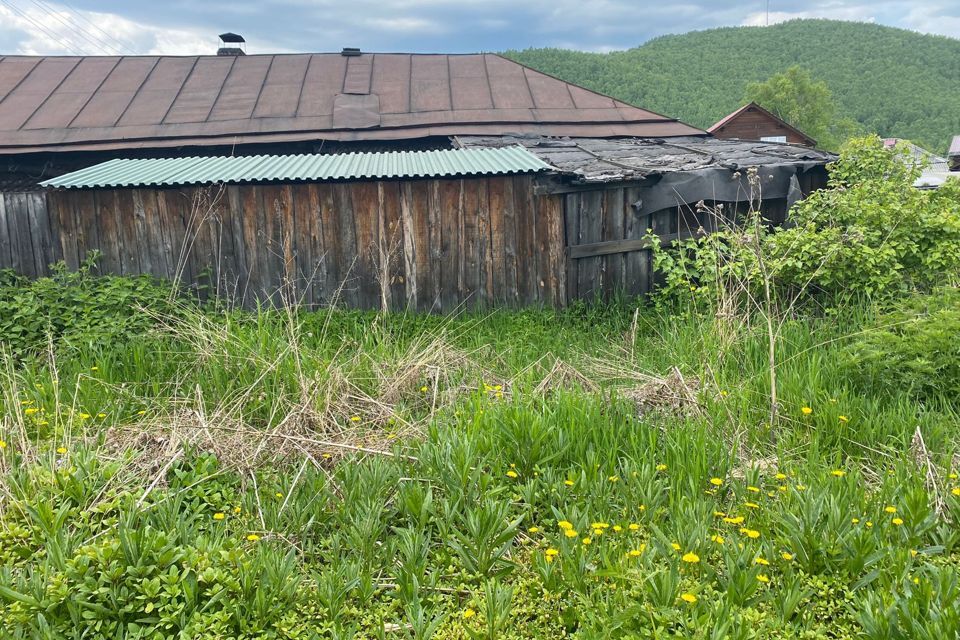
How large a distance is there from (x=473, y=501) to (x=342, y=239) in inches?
200

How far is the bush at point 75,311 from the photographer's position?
19.5 feet

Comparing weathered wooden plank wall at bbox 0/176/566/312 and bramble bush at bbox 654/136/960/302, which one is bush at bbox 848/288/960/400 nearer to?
bramble bush at bbox 654/136/960/302

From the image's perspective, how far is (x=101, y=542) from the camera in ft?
9.91

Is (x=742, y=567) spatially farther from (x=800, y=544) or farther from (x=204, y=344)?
(x=204, y=344)

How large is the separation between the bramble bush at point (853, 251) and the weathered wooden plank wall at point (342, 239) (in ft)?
5.51

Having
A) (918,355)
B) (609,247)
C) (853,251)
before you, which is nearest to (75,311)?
(609,247)

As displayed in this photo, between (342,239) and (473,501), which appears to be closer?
(473,501)

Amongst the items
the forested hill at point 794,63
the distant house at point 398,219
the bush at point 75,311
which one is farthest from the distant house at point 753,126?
the bush at point 75,311

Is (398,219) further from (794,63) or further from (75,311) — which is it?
(794,63)

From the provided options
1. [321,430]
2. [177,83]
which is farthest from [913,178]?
[177,83]

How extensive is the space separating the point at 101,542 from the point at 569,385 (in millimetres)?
3152

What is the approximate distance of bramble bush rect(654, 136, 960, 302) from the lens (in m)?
6.19

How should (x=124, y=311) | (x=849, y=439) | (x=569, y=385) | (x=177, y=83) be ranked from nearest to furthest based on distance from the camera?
1. (x=849, y=439)
2. (x=569, y=385)
3. (x=124, y=311)
4. (x=177, y=83)

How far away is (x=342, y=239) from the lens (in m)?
7.85
